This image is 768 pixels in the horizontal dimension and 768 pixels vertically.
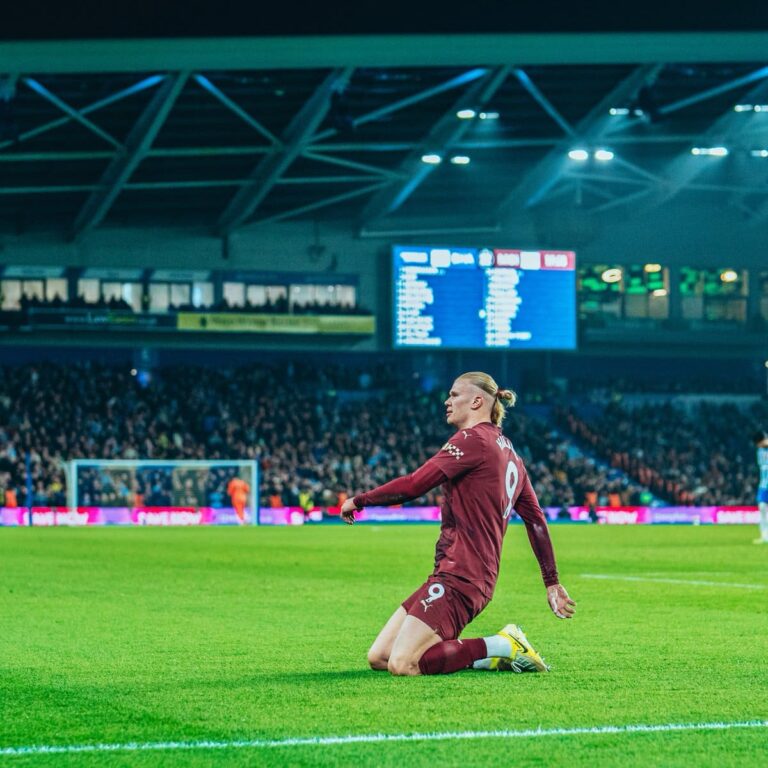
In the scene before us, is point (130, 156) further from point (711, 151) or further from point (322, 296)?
point (711, 151)

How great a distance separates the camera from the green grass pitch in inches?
255

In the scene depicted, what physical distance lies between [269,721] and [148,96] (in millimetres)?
36341

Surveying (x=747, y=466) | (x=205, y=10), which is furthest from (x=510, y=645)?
(x=747, y=466)

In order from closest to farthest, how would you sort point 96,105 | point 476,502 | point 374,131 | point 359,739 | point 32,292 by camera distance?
1. point 359,739
2. point 476,502
3. point 96,105
4. point 374,131
5. point 32,292

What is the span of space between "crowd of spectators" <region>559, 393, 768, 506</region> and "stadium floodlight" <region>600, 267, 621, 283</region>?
17.0ft

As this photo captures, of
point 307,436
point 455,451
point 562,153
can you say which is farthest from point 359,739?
point 307,436

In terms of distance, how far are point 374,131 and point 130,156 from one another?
8150mm

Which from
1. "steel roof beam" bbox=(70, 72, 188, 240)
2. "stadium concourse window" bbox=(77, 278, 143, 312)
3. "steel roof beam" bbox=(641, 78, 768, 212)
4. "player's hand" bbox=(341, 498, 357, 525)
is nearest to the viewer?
"player's hand" bbox=(341, 498, 357, 525)

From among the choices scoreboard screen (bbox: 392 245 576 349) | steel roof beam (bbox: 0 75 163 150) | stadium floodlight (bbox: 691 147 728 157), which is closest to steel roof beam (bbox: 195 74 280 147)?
steel roof beam (bbox: 0 75 163 150)

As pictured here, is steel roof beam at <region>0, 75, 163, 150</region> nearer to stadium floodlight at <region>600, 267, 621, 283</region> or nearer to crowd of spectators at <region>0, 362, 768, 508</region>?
crowd of spectators at <region>0, 362, 768, 508</region>

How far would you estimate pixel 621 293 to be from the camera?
201 ft

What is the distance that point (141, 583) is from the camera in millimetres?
18484

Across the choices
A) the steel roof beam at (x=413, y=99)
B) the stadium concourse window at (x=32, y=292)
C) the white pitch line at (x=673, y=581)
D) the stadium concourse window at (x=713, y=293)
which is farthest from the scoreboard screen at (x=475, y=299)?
the white pitch line at (x=673, y=581)

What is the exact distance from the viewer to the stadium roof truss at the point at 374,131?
1459 inches
